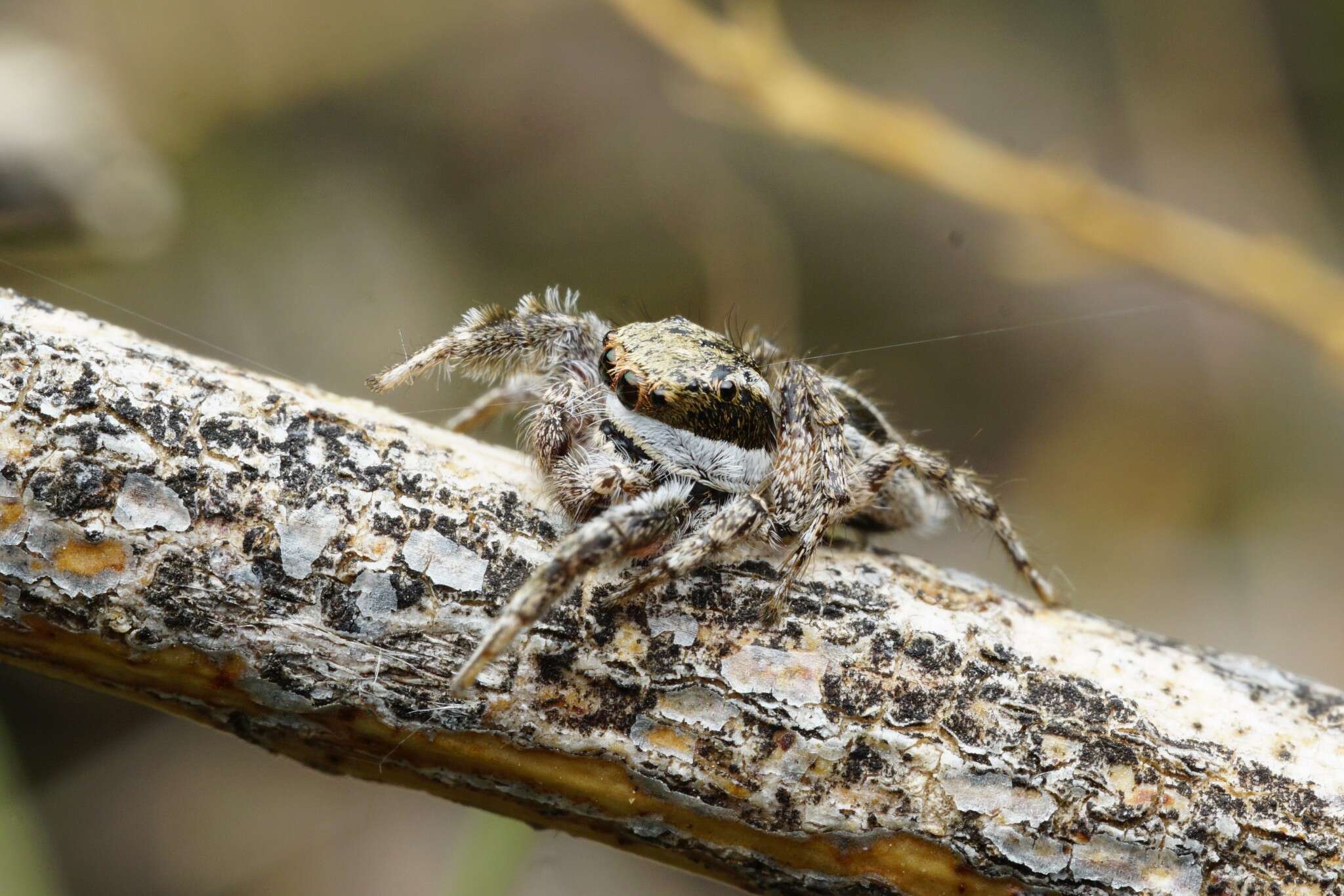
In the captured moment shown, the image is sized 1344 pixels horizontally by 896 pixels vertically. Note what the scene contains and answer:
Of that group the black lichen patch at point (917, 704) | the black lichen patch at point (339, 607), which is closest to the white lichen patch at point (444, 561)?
the black lichen patch at point (339, 607)

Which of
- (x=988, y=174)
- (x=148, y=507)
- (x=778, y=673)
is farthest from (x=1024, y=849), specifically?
(x=988, y=174)

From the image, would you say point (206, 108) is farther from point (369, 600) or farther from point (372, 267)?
point (369, 600)

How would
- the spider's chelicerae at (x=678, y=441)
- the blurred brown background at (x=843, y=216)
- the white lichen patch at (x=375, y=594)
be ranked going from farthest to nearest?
the blurred brown background at (x=843, y=216), the spider's chelicerae at (x=678, y=441), the white lichen patch at (x=375, y=594)

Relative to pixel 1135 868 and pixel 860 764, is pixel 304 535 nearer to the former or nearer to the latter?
pixel 860 764

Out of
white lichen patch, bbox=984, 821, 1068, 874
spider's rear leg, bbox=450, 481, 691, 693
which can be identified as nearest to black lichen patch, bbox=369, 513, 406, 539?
Result: spider's rear leg, bbox=450, 481, 691, 693

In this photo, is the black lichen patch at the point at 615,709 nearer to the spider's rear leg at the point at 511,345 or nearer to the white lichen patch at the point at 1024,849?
the white lichen patch at the point at 1024,849

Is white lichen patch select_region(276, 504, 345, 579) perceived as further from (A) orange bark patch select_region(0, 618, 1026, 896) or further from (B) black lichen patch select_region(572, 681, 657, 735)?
(B) black lichen patch select_region(572, 681, 657, 735)
